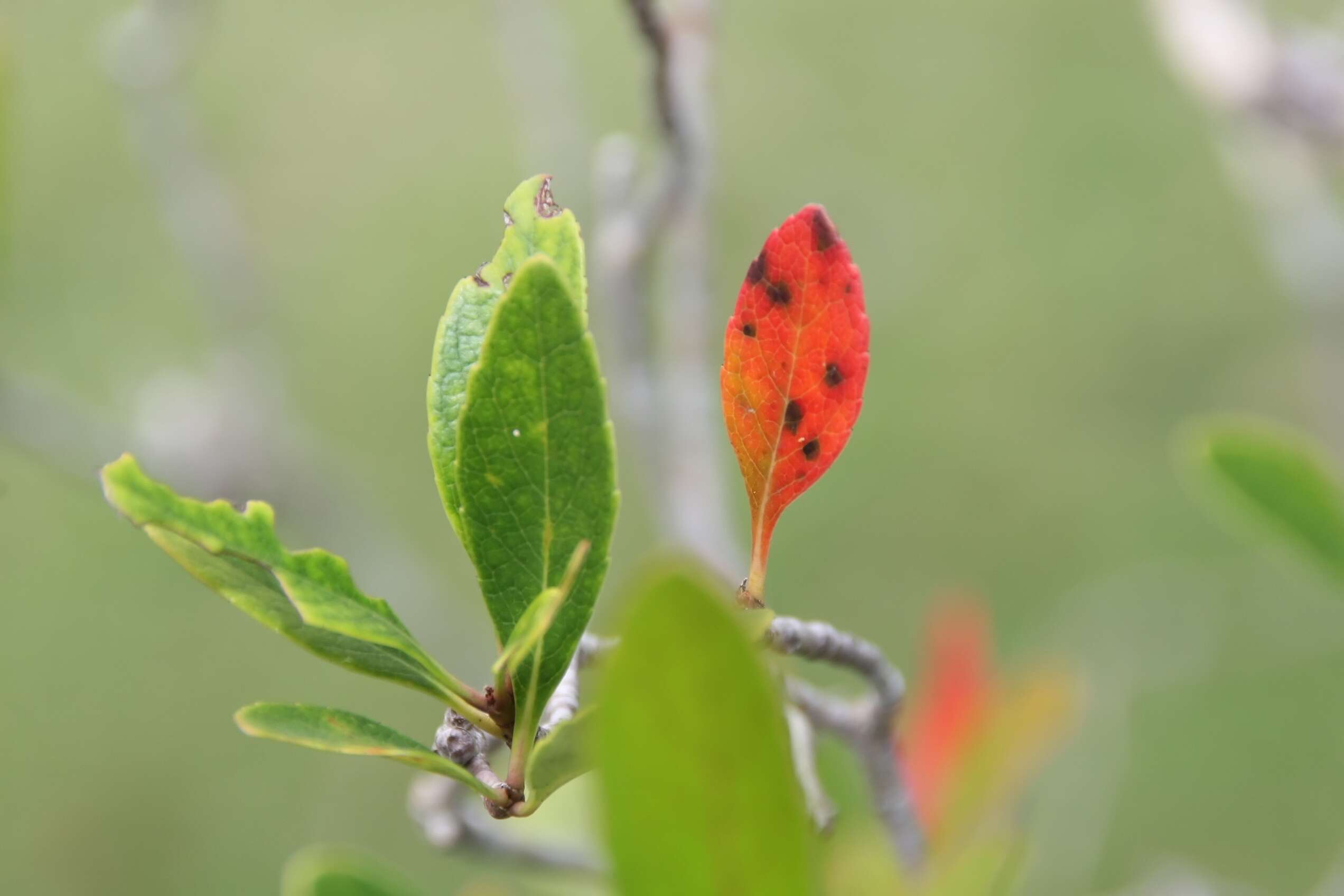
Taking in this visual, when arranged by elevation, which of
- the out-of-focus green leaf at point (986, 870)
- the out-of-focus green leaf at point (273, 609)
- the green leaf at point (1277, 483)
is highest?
the green leaf at point (1277, 483)

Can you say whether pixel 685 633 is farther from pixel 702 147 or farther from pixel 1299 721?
pixel 1299 721

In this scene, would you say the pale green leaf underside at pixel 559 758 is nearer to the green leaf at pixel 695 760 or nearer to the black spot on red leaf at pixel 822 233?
the green leaf at pixel 695 760

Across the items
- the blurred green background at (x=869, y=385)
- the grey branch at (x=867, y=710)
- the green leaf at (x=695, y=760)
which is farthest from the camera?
the blurred green background at (x=869, y=385)

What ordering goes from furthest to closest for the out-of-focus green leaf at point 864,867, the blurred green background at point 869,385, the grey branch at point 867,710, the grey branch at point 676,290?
the blurred green background at point 869,385 < the grey branch at point 676,290 < the out-of-focus green leaf at point 864,867 < the grey branch at point 867,710

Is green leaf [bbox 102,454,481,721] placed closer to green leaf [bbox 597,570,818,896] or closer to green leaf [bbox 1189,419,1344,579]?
green leaf [bbox 597,570,818,896]

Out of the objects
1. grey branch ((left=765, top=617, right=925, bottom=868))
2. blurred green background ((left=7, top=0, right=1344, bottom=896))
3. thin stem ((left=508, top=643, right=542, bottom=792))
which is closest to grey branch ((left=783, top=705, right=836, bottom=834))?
grey branch ((left=765, top=617, right=925, bottom=868))

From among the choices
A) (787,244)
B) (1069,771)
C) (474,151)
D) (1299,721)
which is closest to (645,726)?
(787,244)

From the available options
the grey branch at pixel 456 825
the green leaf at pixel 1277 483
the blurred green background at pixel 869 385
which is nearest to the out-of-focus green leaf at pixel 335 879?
the grey branch at pixel 456 825
